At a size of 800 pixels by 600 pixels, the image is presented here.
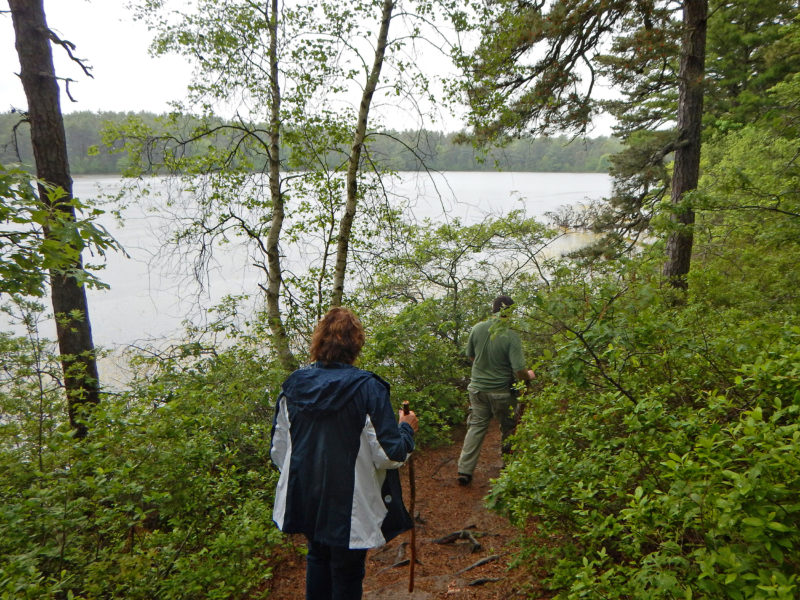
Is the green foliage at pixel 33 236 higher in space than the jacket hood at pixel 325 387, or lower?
higher

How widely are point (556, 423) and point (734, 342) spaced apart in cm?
141

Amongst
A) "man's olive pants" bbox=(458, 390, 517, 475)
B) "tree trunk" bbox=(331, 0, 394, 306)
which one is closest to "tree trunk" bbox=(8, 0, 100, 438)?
"tree trunk" bbox=(331, 0, 394, 306)

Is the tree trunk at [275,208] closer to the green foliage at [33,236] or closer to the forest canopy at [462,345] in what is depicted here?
the forest canopy at [462,345]

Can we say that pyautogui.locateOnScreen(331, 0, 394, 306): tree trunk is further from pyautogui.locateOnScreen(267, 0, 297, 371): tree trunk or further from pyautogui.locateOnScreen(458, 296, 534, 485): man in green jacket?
pyautogui.locateOnScreen(458, 296, 534, 485): man in green jacket

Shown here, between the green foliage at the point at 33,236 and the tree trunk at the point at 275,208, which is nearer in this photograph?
the green foliage at the point at 33,236

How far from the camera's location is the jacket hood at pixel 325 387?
224 centimetres

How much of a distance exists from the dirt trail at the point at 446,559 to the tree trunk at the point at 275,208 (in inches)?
106

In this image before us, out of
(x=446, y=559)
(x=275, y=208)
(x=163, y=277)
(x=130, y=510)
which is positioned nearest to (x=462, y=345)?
(x=275, y=208)

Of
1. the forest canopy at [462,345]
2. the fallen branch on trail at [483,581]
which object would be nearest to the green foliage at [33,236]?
the forest canopy at [462,345]

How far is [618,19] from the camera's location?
6.25 meters

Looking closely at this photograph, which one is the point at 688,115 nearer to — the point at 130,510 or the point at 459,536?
the point at 459,536

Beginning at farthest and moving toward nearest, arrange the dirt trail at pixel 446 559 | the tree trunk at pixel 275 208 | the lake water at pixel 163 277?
the lake water at pixel 163 277 < the tree trunk at pixel 275 208 < the dirt trail at pixel 446 559

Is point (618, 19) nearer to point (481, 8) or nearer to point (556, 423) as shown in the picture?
point (481, 8)

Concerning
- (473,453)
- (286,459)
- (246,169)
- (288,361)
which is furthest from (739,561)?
(246,169)
